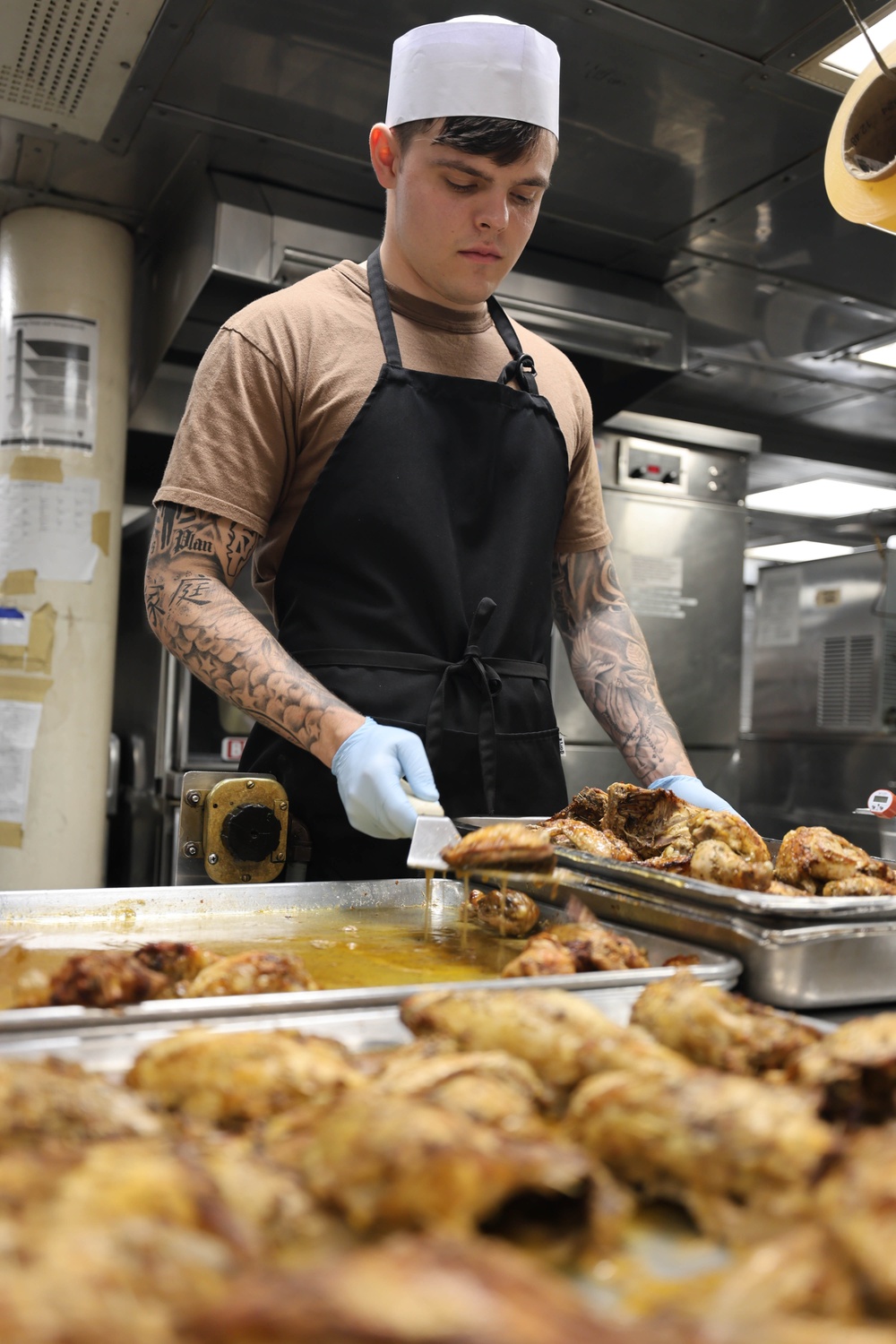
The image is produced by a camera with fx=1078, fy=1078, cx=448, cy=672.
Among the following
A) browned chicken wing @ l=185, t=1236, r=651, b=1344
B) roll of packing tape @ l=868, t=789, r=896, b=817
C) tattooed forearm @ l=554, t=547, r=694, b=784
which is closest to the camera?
browned chicken wing @ l=185, t=1236, r=651, b=1344

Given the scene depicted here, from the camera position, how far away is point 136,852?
4.13 meters

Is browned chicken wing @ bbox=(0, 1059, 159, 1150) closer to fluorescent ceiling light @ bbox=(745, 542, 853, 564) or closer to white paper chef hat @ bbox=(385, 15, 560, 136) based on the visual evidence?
white paper chef hat @ bbox=(385, 15, 560, 136)

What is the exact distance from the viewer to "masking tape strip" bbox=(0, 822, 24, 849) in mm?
3650

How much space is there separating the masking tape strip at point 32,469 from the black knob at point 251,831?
7.91 feet

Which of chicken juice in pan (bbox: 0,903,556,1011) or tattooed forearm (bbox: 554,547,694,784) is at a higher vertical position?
tattooed forearm (bbox: 554,547,694,784)

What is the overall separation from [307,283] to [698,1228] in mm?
1841

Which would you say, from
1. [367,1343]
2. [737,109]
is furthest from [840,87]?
[367,1343]

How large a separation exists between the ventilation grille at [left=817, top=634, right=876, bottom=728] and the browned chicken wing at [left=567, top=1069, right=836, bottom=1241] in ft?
15.5

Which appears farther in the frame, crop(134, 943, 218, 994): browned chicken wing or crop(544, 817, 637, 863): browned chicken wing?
crop(544, 817, 637, 863): browned chicken wing

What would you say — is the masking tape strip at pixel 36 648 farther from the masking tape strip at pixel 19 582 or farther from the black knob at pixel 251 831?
the black knob at pixel 251 831

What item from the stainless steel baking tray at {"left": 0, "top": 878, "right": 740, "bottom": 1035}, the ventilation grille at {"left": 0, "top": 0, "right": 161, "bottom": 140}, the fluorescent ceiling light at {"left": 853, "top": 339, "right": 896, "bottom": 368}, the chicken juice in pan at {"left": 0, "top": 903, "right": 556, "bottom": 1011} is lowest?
the chicken juice in pan at {"left": 0, "top": 903, "right": 556, "bottom": 1011}

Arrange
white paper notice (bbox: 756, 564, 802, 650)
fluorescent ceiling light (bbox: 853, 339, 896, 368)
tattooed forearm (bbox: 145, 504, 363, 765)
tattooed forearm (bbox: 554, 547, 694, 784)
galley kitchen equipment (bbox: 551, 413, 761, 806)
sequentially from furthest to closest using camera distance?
white paper notice (bbox: 756, 564, 802, 650), fluorescent ceiling light (bbox: 853, 339, 896, 368), galley kitchen equipment (bbox: 551, 413, 761, 806), tattooed forearm (bbox: 554, 547, 694, 784), tattooed forearm (bbox: 145, 504, 363, 765)

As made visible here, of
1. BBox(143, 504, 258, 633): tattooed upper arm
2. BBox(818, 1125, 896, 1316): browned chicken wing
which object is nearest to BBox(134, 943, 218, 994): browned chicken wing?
BBox(818, 1125, 896, 1316): browned chicken wing

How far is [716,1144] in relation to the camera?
25.3 inches
